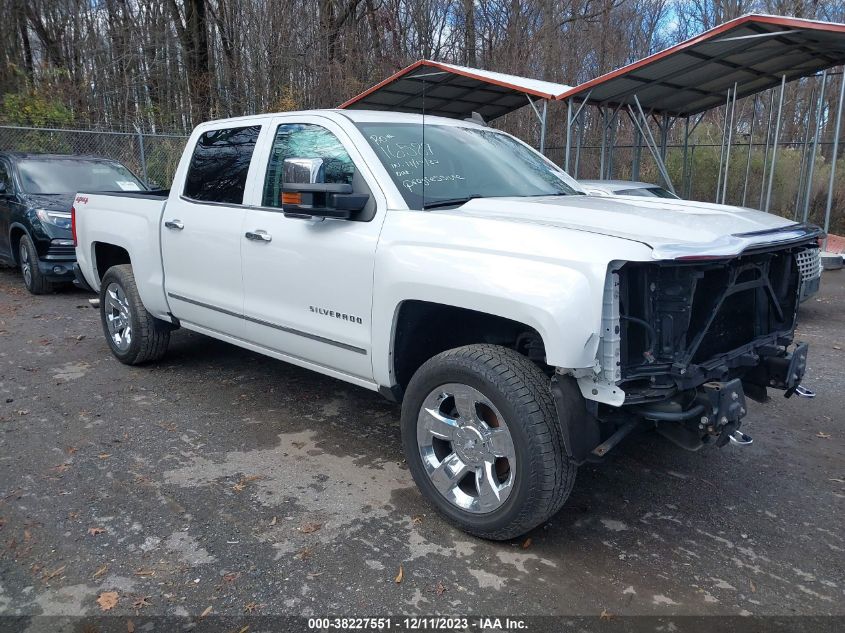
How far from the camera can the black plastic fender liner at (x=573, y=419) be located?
2.95 m

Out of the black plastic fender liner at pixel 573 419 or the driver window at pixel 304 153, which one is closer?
the black plastic fender liner at pixel 573 419

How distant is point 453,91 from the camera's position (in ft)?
46.5

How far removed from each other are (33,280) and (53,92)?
10.8 metres

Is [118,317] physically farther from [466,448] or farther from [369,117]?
[466,448]

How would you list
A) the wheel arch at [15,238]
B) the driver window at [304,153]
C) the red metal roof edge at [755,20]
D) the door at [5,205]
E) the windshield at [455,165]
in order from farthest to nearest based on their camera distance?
the door at [5,205] < the wheel arch at [15,238] < the red metal roof edge at [755,20] < the driver window at [304,153] < the windshield at [455,165]

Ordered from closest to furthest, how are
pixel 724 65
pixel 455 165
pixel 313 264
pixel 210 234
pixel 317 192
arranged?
pixel 317 192, pixel 313 264, pixel 455 165, pixel 210 234, pixel 724 65

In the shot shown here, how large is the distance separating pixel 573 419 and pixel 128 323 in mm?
4355

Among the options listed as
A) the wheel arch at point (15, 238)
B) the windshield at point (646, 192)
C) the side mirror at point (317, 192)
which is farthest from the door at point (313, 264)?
the wheel arch at point (15, 238)

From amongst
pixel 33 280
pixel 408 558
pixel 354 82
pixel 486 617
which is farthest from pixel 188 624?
pixel 354 82

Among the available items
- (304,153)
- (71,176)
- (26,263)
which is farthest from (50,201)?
(304,153)

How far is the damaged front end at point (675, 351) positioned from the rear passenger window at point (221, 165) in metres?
2.80

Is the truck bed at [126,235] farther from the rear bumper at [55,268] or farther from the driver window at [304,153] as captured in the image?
the rear bumper at [55,268]

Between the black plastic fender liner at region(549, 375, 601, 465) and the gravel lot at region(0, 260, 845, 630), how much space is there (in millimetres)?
588

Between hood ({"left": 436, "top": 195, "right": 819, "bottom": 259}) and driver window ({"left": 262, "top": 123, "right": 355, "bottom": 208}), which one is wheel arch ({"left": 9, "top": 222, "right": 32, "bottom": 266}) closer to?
driver window ({"left": 262, "top": 123, "right": 355, "bottom": 208})
